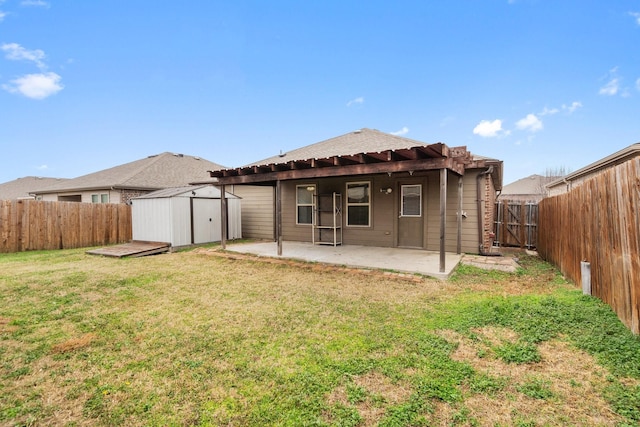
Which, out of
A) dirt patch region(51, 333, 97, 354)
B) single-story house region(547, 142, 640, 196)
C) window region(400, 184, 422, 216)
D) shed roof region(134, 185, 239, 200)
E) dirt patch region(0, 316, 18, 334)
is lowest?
dirt patch region(51, 333, 97, 354)

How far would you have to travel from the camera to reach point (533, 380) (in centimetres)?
211

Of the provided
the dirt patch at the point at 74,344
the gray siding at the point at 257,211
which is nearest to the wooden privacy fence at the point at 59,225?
the gray siding at the point at 257,211

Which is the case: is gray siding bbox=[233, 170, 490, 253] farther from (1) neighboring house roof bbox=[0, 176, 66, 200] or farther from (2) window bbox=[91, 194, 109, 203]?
(1) neighboring house roof bbox=[0, 176, 66, 200]

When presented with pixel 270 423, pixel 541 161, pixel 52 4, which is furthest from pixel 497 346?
pixel 541 161

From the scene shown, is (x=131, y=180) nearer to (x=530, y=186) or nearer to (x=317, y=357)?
(x=317, y=357)

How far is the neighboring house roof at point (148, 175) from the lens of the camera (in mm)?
13695

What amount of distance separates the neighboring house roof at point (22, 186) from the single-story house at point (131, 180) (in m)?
7.14

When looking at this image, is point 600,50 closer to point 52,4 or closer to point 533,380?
point 533,380

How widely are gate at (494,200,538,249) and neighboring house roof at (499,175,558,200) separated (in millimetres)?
16252

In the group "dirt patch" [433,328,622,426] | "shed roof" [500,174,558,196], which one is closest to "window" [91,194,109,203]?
"dirt patch" [433,328,622,426]

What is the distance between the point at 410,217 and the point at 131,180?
1314 cm

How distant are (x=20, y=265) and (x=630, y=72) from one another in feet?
72.9

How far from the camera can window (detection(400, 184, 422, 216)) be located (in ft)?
25.7

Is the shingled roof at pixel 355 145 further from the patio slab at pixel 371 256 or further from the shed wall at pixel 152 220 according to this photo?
the shed wall at pixel 152 220
